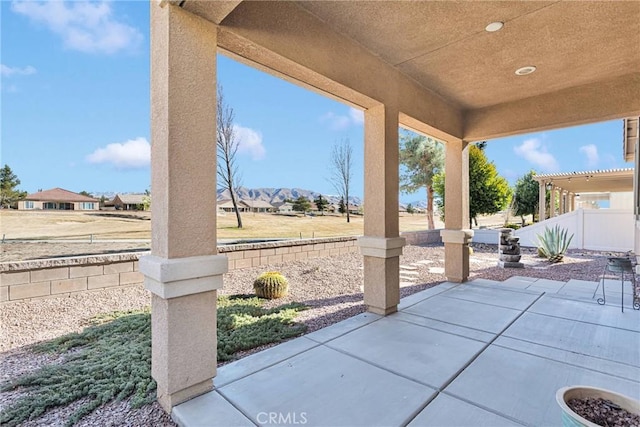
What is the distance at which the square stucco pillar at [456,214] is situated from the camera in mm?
5695

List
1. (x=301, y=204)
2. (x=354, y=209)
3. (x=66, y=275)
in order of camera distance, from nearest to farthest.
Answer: (x=66, y=275) → (x=301, y=204) → (x=354, y=209)

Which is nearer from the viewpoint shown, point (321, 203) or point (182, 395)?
point (182, 395)

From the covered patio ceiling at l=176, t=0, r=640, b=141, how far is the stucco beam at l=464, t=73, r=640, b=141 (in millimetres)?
14

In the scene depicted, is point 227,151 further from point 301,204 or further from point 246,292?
point 246,292

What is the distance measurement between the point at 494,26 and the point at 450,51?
555 millimetres

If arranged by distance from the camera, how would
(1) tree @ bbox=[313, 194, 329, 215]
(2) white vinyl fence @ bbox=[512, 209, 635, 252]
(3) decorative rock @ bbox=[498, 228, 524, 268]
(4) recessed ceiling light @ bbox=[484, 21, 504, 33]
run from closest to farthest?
(4) recessed ceiling light @ bbox=[484, 21, 504, 33]
(3) decorative rock @ bbox=[498, 228, 524, 268]
(2) white vinyl fence @ bbox=[512, 209, 635, 252]
(1) tree @ bbox=[313, 194, 329, 215]

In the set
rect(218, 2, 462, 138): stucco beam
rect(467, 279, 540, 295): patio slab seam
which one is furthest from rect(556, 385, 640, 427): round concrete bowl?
rect(467, 279, 540, 295): patio slab seam

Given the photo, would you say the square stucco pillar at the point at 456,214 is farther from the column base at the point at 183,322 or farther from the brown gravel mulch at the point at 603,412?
the column base at the point at 183,322

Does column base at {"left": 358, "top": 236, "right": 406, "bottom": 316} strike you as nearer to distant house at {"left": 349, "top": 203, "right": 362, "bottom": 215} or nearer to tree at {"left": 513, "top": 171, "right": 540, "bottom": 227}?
distant house at {"left": 349, "top": 203, "right": 362, "bottom": 215}

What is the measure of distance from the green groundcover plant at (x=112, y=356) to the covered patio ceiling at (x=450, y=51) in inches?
113

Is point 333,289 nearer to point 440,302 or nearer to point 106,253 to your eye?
point 440,302

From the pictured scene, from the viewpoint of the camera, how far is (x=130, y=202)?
7859 millimetres

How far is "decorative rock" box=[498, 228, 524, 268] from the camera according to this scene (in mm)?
7691

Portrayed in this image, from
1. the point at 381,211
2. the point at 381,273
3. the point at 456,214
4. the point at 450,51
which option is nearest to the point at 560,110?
the point at 456,214
